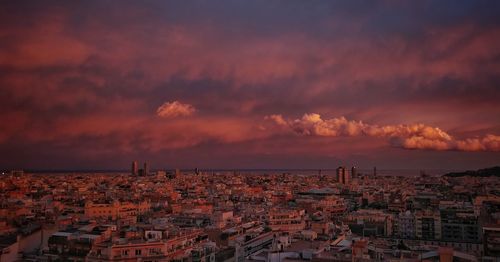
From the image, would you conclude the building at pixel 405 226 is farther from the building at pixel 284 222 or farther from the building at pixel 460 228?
the building at pixel 284 222

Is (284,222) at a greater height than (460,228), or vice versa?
(284,222)

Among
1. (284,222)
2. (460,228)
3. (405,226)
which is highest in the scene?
(284,222)

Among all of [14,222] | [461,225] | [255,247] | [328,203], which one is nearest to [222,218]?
[255,247]

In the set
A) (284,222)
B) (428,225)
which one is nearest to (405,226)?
(428,225)

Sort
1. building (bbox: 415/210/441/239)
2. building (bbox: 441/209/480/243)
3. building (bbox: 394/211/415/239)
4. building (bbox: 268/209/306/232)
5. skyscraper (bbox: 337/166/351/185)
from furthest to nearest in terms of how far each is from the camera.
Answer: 1. skyscraper (bbox: 337/166/351/185)
2. building (bbox: 394/211/415/239)
3. building (bbox: 415/210/441/239)
4. building (bbox: 441/209/480/243)
5. building (bbox: 268/209/306/232)

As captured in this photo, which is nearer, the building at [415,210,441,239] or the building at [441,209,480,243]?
the building at [441,209,480,243]

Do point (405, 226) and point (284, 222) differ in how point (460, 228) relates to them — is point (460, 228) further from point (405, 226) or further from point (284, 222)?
point (284, 222)

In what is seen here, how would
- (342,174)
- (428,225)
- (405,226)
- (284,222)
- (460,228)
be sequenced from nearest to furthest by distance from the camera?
(284,222), (460,228), (428,225), (405,226), (342,174)

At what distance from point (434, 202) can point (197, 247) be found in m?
32.1

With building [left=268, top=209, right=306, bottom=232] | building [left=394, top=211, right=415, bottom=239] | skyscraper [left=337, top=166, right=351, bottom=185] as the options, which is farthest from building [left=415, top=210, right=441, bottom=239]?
skyscraper [left=337, top=166, right=351, bottom=185]

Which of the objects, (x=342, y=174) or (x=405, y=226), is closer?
(x=405, y=226)

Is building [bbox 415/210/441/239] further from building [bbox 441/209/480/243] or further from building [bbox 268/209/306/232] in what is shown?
building [bbox 268/209/306/232]

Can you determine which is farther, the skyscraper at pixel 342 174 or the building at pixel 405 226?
the skyscraper at pixel 342 174

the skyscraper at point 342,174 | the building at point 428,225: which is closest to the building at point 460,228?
the building at point 428,225
